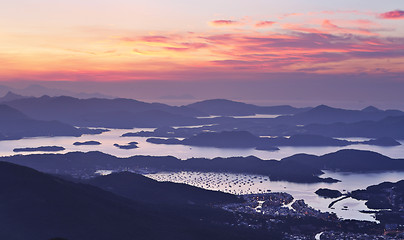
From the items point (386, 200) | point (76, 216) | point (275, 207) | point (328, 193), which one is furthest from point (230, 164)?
point (76, 216)

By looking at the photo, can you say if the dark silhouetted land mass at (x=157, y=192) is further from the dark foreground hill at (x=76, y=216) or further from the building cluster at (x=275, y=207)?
the dark foreground hill at (x=76, y=216)

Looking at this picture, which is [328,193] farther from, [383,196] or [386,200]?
[386,200]

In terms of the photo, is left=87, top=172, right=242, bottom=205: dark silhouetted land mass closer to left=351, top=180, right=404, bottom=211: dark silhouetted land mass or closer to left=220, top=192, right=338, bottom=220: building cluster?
left=220, top=192, right=338, bottom=220: building cluster

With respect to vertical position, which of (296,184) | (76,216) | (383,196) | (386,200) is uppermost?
(296,184)

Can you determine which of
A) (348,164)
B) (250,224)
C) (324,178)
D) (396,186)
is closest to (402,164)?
(348,164)

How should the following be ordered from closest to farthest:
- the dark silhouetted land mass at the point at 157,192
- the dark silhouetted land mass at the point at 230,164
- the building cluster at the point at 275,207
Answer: the building cluster at the point at 275,207, the dark silhouetted land mass at the point at 157,192, the dark silhouetted land mass at the point at 230,164

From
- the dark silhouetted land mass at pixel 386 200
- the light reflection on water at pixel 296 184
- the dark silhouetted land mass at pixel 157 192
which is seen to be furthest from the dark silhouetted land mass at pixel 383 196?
the dark silhouetted land mass at pixel 157 192

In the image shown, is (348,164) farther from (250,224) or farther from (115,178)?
(250,224)
